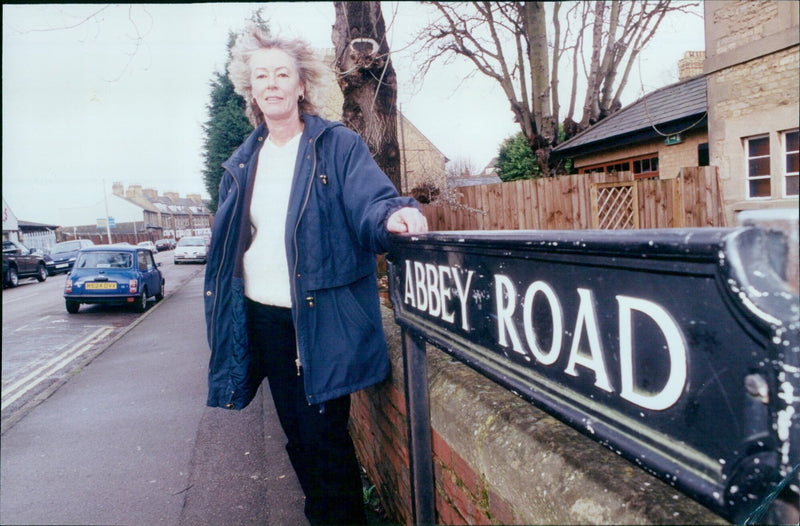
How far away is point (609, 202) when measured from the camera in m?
7.93

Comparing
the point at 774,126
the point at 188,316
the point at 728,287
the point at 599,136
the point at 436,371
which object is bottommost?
the point at 188,316

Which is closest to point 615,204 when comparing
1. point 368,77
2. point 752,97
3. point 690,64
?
point 752,97

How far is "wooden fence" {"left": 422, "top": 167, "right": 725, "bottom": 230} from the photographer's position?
767cm

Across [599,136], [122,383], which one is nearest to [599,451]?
[122,383]

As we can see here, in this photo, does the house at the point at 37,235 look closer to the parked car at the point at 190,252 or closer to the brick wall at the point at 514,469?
the brick wall at the point at 514,469

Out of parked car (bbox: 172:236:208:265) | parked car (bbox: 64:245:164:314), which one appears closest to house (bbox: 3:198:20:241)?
parked car (bbox: 64:245:164:314)

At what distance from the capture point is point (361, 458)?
8.80 feet

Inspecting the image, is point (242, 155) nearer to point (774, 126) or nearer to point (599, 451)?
point (599, 451)

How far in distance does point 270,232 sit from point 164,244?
49.3 meters

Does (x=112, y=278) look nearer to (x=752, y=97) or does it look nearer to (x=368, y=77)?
(x=368, y=77)

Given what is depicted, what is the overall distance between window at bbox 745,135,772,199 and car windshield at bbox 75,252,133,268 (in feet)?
33.6

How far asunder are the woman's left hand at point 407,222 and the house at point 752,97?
24.4 feet

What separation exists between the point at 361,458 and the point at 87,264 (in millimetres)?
7589

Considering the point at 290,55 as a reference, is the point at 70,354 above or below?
below
